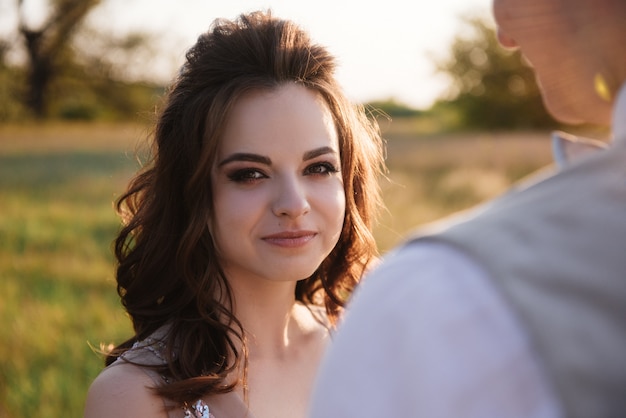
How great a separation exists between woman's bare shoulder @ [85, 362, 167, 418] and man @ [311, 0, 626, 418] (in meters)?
1.46

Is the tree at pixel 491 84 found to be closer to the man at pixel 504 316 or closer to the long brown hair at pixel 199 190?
the long brown hair at pixel 199 190

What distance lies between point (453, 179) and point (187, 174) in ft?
38.9

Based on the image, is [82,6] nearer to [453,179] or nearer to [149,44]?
[149,44]

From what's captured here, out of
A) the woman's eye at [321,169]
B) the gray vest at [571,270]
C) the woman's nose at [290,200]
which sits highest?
the gray vest at [571,270]

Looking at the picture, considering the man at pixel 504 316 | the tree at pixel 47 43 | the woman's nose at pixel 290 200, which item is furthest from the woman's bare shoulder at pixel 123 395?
the tree at pixel 47 43

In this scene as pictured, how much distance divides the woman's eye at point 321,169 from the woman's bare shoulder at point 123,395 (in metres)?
0.81

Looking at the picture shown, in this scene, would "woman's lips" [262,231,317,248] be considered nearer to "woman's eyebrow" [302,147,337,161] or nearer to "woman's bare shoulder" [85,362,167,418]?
"woman's eyebrow" [302,147,337,161]

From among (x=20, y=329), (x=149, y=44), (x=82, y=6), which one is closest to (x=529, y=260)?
(x=20, y=329)

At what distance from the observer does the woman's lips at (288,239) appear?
2.39 meters

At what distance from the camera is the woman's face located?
239cm

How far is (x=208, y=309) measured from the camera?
2.56 metres

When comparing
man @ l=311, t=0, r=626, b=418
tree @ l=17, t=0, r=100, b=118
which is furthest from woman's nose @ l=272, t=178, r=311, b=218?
tree @ l=17, t=0, r=100, b=118

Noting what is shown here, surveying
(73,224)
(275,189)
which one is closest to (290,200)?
(275,189)

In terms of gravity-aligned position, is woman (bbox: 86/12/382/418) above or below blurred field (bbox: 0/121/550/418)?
above
